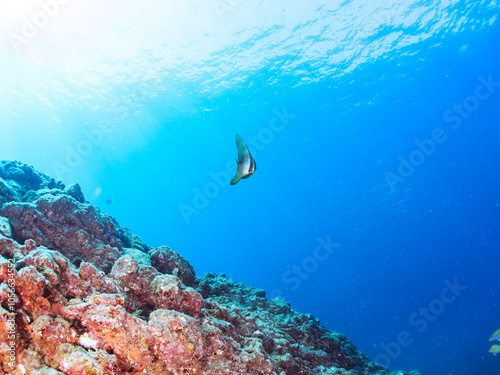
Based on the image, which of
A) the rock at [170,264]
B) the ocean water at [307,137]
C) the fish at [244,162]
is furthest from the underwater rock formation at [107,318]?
the ocean water at [307,137]

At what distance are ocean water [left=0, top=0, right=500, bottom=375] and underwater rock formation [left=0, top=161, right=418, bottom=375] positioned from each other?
60.3 ft

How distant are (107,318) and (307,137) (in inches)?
2127

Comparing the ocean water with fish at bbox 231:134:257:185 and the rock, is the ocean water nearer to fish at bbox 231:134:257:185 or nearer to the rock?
the rock

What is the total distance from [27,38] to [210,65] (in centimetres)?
1479

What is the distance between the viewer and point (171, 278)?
12.6 feet

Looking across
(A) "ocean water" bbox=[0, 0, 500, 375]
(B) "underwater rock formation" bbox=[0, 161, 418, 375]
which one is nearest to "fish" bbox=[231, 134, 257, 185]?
(B) "underwater rock formation" bbox=[0, 161, 418, 375]

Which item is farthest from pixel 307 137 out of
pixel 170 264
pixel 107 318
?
pixel 107 318

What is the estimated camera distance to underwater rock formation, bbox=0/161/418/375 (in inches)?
94.7

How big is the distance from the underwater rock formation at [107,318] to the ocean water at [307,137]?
18.4 m

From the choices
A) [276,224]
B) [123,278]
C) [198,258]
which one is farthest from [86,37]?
[198,258]

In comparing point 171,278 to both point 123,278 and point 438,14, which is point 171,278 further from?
point 438,14

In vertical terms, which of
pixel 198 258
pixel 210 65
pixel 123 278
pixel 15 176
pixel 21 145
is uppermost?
pixel 198 258

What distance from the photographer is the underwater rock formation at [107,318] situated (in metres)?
2.40

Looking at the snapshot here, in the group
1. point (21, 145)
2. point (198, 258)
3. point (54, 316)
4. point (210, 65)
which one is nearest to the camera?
point (54, 316)
